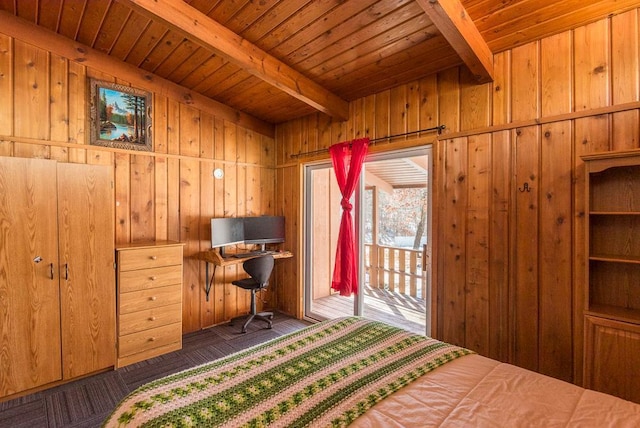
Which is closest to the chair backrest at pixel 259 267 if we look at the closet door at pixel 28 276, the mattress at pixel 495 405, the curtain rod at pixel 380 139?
the curtain rod at pixel 380 139

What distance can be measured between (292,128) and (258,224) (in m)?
1.35

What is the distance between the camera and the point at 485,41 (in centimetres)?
226

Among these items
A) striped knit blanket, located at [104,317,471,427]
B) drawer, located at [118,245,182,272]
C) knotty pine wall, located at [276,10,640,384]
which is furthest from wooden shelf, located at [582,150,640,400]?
drawer, located at [118,245,182,272]

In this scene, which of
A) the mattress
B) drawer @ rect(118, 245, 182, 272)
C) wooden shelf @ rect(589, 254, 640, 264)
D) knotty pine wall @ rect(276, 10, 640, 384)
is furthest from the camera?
drawer @ rect(118, 245, 182, 272)

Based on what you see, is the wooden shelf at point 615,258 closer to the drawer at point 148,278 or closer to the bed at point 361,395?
the bed at point 361,395

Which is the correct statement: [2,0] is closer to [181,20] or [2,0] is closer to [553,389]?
[181,20]

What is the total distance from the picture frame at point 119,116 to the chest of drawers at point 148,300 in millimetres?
1054

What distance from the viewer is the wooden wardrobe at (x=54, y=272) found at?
7.35 feet

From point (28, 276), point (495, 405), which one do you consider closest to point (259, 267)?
point (28, 276)

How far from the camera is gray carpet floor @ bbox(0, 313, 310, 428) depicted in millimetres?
2062

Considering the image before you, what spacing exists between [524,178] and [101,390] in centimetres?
362

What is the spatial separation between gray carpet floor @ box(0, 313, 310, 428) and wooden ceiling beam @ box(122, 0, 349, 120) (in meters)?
2.63

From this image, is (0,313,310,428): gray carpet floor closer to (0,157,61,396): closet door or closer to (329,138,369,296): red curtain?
(0,157,61,396): closet door

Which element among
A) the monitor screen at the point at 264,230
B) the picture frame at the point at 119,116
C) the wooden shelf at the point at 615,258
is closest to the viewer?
the wooden shelf at the point at 615,258
